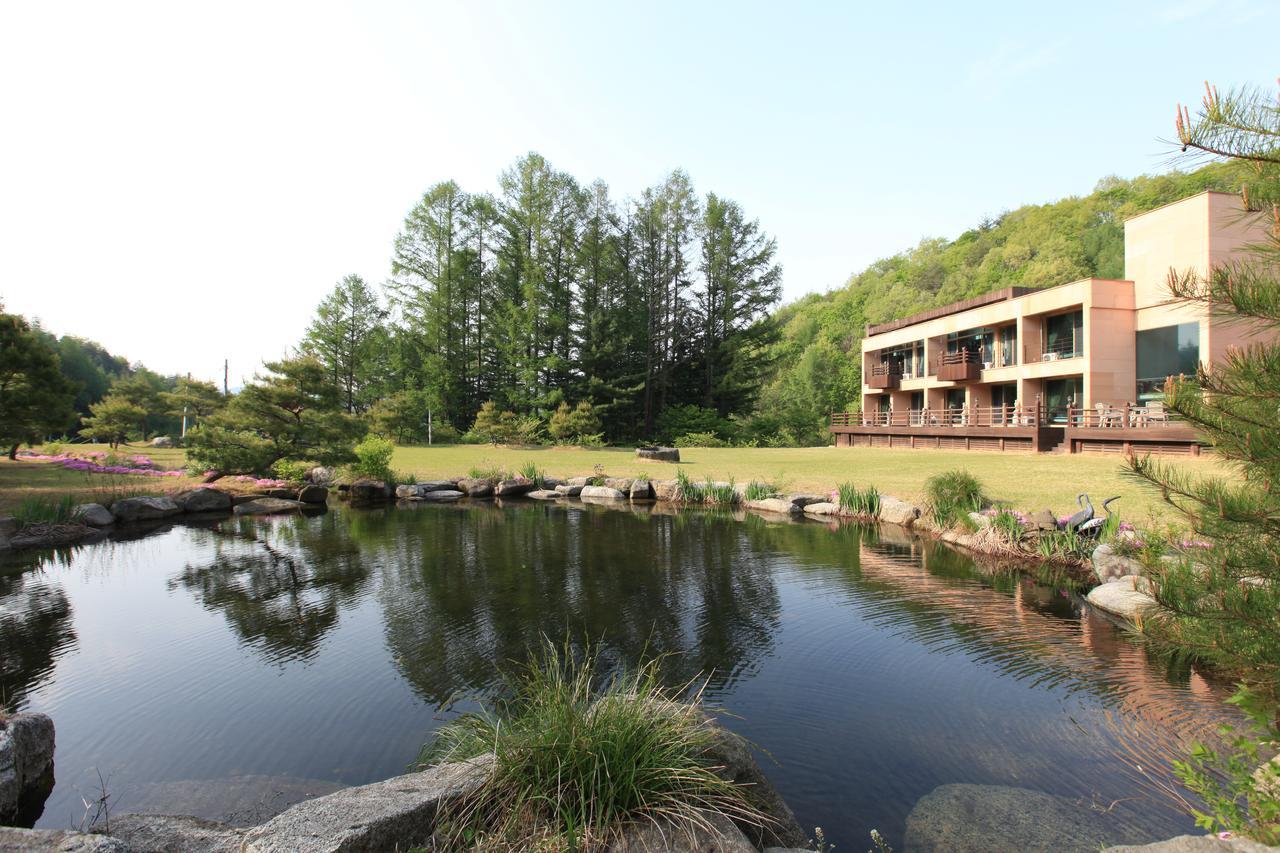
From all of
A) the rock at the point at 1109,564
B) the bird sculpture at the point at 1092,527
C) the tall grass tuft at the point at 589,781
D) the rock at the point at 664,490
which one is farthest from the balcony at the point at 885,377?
the tall grass tuft at the point at 589,781

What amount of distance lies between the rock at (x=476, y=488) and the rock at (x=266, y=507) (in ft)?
13.6

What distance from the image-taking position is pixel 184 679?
5.86 metres

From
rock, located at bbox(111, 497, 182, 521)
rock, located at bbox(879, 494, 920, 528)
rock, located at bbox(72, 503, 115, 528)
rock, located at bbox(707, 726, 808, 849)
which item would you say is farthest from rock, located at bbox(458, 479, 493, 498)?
rock, located at bbox(707, 726, 808, 849)

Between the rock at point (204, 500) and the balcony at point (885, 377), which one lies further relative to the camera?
the balcony at point (885, 377)

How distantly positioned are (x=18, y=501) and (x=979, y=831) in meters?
17.3

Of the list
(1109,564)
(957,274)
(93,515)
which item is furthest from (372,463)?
(957,274)

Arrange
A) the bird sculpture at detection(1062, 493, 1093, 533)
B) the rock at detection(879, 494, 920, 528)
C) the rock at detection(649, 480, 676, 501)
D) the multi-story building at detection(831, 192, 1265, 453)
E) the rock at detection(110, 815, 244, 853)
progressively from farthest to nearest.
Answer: the multi-story building at detection(831, 192, 1265, 453)
the rock at detection(649, 480, 676, 501)
the rock at detection(879, 494, 920, 528)
the bird sculpture at detection(1062, 493, 1093, 533)
the rock at detection(110, 815, 244, 853)

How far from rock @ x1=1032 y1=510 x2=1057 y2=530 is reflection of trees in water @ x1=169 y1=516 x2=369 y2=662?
9.78 m

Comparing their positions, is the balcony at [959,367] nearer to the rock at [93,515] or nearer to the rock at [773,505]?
the rock at [773,505]

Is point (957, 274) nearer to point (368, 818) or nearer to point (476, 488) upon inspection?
point (476, 488)

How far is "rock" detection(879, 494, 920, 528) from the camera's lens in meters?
12.9

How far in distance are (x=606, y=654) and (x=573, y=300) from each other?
36331 mm

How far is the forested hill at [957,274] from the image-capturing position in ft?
153

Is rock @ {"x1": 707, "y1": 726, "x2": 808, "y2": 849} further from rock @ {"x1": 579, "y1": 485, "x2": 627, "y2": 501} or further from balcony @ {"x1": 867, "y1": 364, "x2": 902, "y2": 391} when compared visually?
balcony @ {"x1": 867, "y1": 364, "x2": 902, "y2": 391}
